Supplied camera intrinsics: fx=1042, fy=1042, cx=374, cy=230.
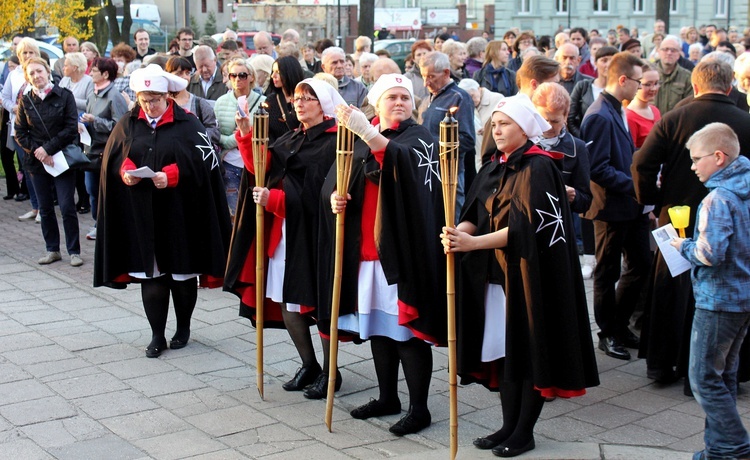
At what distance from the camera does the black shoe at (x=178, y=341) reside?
7.82 meters

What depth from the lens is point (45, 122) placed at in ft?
35.4

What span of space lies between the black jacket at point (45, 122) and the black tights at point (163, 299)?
12.0 feet

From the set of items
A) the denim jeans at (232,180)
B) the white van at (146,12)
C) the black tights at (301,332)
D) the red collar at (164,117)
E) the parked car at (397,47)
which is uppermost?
the white van at (146,12)

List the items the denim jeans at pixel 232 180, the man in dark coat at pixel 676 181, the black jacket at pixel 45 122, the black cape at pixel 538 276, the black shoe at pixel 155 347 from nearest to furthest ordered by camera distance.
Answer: the black cape at pixel 538 276, the man in dark coat at pixel 676 181, the black shoe at pixel 155 347, the denim jeans at pixel 232 180, the black jacket at pixel 45 122

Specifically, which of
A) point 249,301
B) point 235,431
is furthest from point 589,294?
point 235,431

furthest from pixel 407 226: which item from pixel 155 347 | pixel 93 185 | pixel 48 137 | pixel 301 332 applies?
pixel 93 185

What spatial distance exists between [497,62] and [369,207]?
772cm

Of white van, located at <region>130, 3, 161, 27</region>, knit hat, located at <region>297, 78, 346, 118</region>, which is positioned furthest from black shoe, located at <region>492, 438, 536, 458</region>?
white van, located at <region>130, 3, 161, 27</region>

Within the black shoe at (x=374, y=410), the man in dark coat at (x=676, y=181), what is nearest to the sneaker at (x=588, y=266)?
the man in dark coat at (x=676, y=181)

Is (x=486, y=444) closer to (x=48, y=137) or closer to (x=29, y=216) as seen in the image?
(x=48, y=137)

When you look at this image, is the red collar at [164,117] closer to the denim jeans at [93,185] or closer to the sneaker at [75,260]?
the sneaker at [75,260]

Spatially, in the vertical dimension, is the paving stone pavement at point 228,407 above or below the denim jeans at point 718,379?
below

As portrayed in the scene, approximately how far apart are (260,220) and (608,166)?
99.8 inches

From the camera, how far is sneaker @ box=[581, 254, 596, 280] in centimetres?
994
